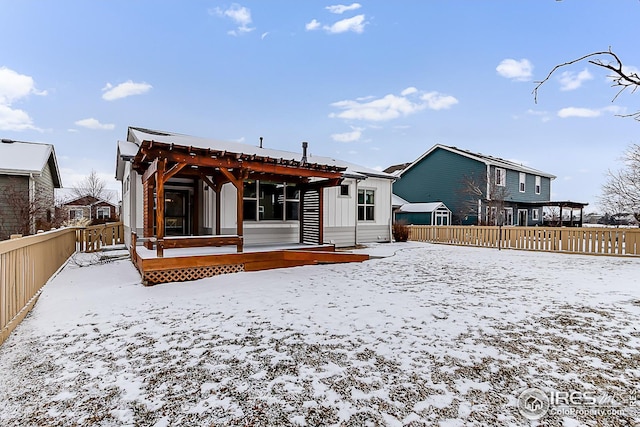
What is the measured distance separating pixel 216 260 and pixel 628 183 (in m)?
16.7

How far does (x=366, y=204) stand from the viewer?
45.2 feet

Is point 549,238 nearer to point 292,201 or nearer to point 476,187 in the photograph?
point 476,187

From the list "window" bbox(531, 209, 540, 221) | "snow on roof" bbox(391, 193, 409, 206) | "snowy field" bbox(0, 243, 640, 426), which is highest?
"snow on roof" bbox(391, 193, 409, 206)

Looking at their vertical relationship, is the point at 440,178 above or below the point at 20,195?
above

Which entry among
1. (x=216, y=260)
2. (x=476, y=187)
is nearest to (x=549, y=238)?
(x=476, y=187)

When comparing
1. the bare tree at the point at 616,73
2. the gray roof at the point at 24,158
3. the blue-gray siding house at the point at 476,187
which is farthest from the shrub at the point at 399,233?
the gray roof at the point at 24,158

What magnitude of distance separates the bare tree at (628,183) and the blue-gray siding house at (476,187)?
5.36 m

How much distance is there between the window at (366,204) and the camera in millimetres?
13582

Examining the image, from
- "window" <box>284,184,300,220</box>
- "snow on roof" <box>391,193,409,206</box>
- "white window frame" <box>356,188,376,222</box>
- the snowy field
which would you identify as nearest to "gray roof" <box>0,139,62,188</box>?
the snowy field

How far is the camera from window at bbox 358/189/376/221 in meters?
13.6

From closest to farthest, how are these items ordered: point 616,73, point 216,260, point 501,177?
point 616,73 < point 216,260 < point 501,177

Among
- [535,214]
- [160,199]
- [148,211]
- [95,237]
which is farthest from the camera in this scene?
[535,214]

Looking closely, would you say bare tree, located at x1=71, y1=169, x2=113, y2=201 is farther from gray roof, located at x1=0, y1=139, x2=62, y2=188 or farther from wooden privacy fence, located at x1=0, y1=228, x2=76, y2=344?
wooden privacy fence, located at x1=0, y1=228, x2=76, y2=344

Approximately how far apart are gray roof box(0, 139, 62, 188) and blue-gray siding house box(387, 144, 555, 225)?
22.0 m
